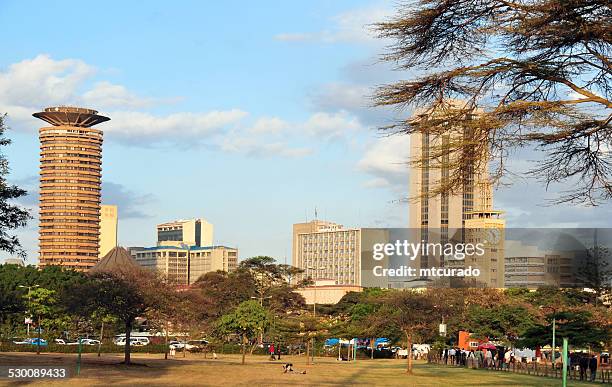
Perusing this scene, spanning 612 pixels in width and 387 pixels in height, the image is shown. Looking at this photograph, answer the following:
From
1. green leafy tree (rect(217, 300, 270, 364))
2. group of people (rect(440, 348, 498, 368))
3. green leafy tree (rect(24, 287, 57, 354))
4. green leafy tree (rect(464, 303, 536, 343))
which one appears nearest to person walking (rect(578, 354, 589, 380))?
group of people (rect(440, 348, 498, 368))

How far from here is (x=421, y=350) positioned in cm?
10100

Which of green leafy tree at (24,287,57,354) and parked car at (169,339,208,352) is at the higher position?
green leafy tree at (24,287,57,354)

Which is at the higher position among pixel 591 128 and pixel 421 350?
pixel 591 128

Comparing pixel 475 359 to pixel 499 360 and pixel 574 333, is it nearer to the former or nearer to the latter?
pixel 499 360

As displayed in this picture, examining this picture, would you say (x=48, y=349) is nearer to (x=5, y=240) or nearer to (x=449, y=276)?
(x=5, y=240)

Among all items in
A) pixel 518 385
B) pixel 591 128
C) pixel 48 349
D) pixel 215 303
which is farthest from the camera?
pixel 215 303

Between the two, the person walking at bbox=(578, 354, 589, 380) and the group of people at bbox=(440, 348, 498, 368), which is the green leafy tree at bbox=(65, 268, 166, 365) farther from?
the group of people at bbox=(440, 348, 498, 368)

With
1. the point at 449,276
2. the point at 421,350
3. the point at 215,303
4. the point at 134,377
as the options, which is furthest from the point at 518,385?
the point at 449,276

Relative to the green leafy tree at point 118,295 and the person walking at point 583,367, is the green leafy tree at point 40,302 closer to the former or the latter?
the green leafy tree at point 118,295

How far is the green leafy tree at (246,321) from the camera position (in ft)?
208

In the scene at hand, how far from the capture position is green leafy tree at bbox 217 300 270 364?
63312mm

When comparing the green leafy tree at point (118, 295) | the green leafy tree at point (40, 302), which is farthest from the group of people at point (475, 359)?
the green leafy tree at point (40, 302)

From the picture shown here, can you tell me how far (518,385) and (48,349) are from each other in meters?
50.4

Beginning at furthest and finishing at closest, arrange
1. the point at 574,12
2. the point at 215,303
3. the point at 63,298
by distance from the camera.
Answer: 1. the point at 215,303
2. the point at 63,298
3. the point at 574,12
